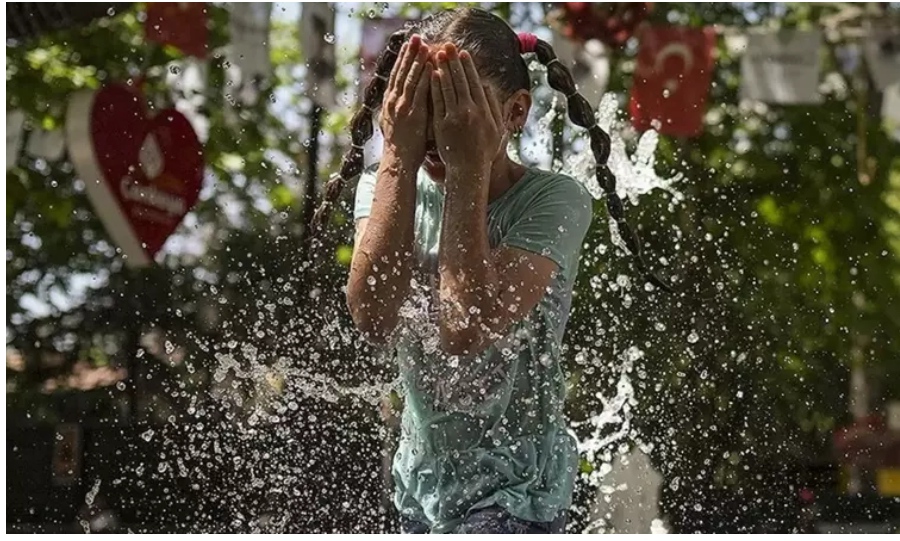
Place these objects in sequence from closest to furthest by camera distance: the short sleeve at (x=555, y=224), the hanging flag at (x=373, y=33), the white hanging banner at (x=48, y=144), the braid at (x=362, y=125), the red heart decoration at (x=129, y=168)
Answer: the short sleeve at (x=555, y=224), the braid at (x=362, y=125), the hanging flag at (x=373, y=33), the red heart decoration at (x=129, y=168), the white hanging banner at (x=48, y=144)

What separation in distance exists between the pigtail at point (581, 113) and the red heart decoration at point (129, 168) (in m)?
3.64

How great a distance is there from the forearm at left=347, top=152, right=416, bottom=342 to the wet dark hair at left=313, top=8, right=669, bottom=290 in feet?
0.77

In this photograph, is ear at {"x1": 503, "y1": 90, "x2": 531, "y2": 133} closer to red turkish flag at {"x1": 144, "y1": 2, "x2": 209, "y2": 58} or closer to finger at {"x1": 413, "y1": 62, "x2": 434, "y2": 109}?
finger at {"x1": 413, "y1": 62, "x2": 434, "y2": 109}

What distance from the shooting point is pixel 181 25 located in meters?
6.17

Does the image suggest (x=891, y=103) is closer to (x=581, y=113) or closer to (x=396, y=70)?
(x=581, y=113)

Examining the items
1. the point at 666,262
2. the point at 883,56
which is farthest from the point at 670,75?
the point at 883,56

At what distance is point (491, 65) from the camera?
1996 mm

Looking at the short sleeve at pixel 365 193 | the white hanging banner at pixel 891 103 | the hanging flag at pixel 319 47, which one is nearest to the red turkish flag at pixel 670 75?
the white hanging banner at pixel 891 103

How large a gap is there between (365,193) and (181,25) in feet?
14.2

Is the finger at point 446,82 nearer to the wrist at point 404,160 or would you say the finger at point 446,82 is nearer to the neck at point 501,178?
the wrist at point 404,160

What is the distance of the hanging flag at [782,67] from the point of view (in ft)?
20.4

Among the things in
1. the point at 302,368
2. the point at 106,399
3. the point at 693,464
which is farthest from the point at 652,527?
the point at 106,399

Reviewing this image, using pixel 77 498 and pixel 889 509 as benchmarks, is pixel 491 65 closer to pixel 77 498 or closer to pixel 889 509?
pixel 77 498

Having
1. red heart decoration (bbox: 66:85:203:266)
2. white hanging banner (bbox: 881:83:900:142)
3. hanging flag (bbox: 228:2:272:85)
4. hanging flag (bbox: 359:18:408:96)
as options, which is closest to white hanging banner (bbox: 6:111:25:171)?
red heart decoration (bbox: 66:85:203:266)
